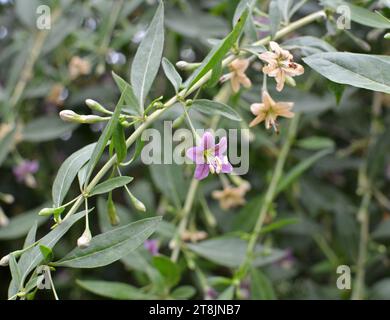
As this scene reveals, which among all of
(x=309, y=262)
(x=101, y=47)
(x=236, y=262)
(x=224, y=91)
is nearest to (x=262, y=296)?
(x=236, y=262)

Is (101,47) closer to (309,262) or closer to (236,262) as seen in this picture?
(236,262)

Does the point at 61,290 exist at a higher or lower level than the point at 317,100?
lower

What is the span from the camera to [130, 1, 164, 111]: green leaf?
0.79 m

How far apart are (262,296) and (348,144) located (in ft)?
2.11

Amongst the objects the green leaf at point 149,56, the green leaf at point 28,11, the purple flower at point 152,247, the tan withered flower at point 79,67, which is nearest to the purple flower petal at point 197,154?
the green leaf at point 149,56

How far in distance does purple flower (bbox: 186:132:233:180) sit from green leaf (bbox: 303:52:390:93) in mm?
140

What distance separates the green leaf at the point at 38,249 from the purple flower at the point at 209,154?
5.8 inches

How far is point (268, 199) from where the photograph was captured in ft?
3.90

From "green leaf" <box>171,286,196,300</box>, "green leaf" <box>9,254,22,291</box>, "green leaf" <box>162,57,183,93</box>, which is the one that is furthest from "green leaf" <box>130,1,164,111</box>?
"green leaf" <box>171,286,196,300</box>

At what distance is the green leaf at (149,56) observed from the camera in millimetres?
787

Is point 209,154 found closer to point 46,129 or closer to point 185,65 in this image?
point 185,65

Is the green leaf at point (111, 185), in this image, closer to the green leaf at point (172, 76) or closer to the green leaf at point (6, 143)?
the green leaf at point (172, 76)

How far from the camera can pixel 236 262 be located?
1100mm
